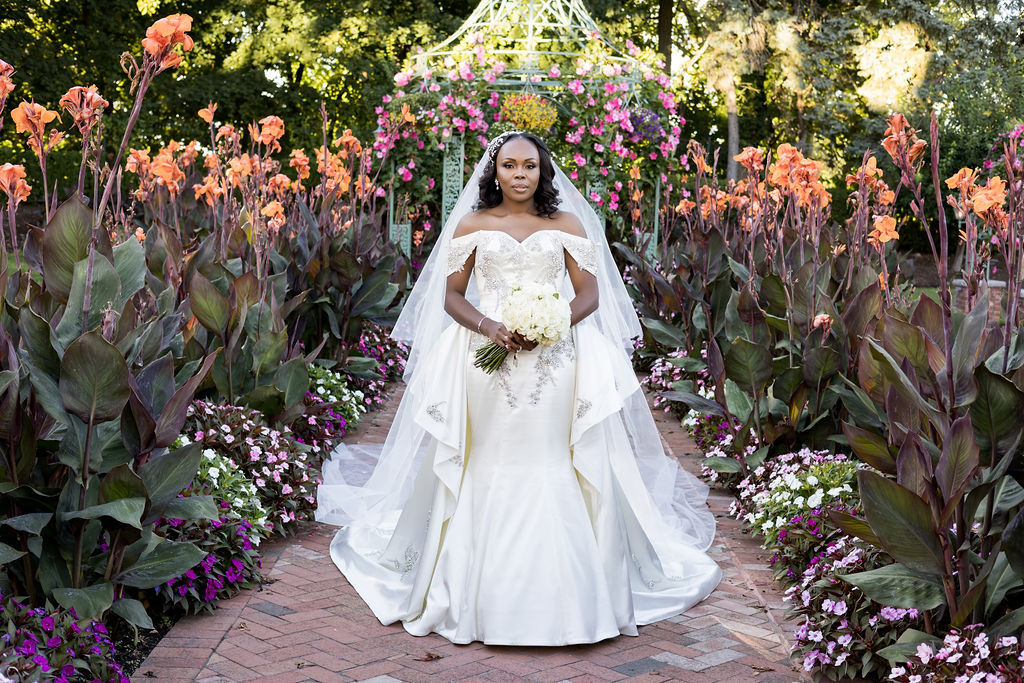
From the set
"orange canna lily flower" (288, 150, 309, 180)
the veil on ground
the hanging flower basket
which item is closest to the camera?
the veil on ground

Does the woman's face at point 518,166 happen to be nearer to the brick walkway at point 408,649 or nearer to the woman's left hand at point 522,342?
the woman's left hand at point 522,342

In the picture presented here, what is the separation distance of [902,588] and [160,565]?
241 centimetres

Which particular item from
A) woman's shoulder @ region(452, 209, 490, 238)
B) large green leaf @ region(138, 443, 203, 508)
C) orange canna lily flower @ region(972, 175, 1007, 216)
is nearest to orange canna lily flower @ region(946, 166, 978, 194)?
orange canna lily flower @ region(972, 175, 1007, 216)

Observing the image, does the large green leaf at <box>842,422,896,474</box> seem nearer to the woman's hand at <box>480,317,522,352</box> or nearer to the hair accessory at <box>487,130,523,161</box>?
the woman's hand at <box>480,317,522,352</box>

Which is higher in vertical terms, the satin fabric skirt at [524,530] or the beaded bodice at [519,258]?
the beaded bodice at [519,258]

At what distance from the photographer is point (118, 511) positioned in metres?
3.15

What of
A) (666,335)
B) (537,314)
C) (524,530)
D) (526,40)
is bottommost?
(666,335)

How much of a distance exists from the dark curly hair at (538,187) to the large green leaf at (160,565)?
1852 mm

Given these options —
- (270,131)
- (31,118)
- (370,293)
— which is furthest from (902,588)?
(370,293)

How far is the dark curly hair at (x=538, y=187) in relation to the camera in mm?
4379

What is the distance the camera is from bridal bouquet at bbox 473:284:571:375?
13.0 ft

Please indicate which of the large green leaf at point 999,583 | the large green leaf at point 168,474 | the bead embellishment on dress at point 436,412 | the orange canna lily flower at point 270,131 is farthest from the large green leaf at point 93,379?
the orange canna lily flower at point 270,131

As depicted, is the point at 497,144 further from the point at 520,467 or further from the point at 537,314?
the point at 520,467

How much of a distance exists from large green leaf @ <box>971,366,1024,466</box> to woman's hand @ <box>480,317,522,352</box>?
1655 millimetres
